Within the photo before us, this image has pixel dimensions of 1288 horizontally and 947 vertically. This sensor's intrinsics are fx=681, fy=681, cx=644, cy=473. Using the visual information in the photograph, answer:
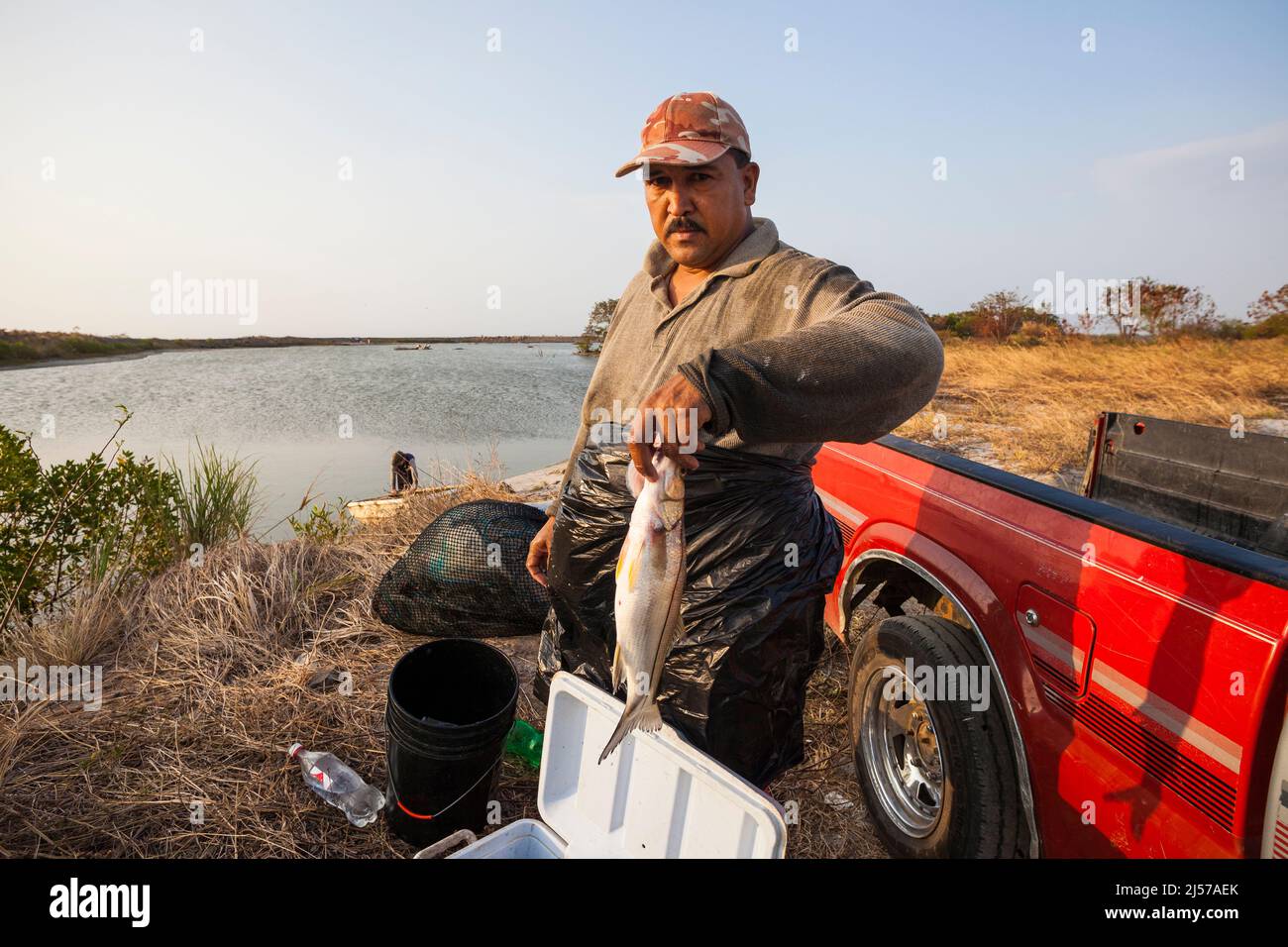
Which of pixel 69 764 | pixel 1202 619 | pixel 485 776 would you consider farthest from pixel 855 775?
pixel 69 764

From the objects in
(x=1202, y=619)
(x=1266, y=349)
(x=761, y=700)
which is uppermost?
(x=1266, y=349)

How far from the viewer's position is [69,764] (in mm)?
3529

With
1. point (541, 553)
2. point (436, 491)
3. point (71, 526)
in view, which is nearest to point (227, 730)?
point (541, 553)

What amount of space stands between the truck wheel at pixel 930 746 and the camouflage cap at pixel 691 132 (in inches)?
80.5

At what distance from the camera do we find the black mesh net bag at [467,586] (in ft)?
16.2

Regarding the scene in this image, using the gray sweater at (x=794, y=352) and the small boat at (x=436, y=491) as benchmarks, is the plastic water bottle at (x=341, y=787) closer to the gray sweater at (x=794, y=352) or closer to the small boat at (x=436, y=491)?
the gray sweater at (x=794, y=352)

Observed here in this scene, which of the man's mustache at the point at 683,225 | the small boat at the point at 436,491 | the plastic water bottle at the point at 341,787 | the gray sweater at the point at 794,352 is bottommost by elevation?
the plastic water bottle at the point at 341,787

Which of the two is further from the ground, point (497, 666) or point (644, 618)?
point (644, 618)

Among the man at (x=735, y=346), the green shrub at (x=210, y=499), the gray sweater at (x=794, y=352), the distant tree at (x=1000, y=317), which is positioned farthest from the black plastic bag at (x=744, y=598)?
the distant tree at (x=1000, y=317)

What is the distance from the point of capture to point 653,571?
1.54 meters

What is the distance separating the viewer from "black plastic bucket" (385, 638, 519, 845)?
115 inches
